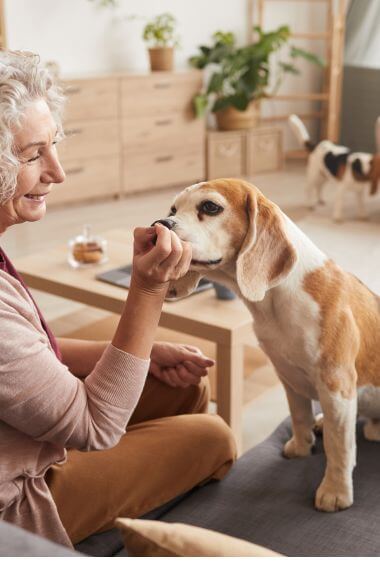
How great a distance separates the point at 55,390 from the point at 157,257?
0.78 feet

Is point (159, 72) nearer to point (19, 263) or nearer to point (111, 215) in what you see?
point (111, 215)

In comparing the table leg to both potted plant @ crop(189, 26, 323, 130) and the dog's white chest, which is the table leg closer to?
the dog's white chest

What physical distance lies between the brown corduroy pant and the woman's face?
408 mm

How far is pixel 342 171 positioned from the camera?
499 cm

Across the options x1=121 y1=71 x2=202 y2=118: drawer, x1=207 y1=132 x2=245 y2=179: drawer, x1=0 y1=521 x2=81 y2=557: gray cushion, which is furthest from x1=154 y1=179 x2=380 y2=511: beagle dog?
x1=207 y1=132 x2=245 y2=179: drawer

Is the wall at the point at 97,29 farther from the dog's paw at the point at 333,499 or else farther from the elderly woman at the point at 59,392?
the dog's paw at the point at 333,499

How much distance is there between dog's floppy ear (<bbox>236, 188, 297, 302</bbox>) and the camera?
128 centimetres

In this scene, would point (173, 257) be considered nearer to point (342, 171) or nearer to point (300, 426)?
point (300, 426)

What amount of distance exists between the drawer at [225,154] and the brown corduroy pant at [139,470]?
15.6 ft

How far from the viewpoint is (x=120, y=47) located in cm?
584

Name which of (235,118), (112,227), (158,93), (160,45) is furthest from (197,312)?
(235,118)

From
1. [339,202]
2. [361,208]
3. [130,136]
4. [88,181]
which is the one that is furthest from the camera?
[130,136]

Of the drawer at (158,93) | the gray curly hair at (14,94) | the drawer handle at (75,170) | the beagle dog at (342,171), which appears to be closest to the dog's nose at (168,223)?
the gray curly hair at (14,94)

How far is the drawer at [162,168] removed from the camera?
564 cm
